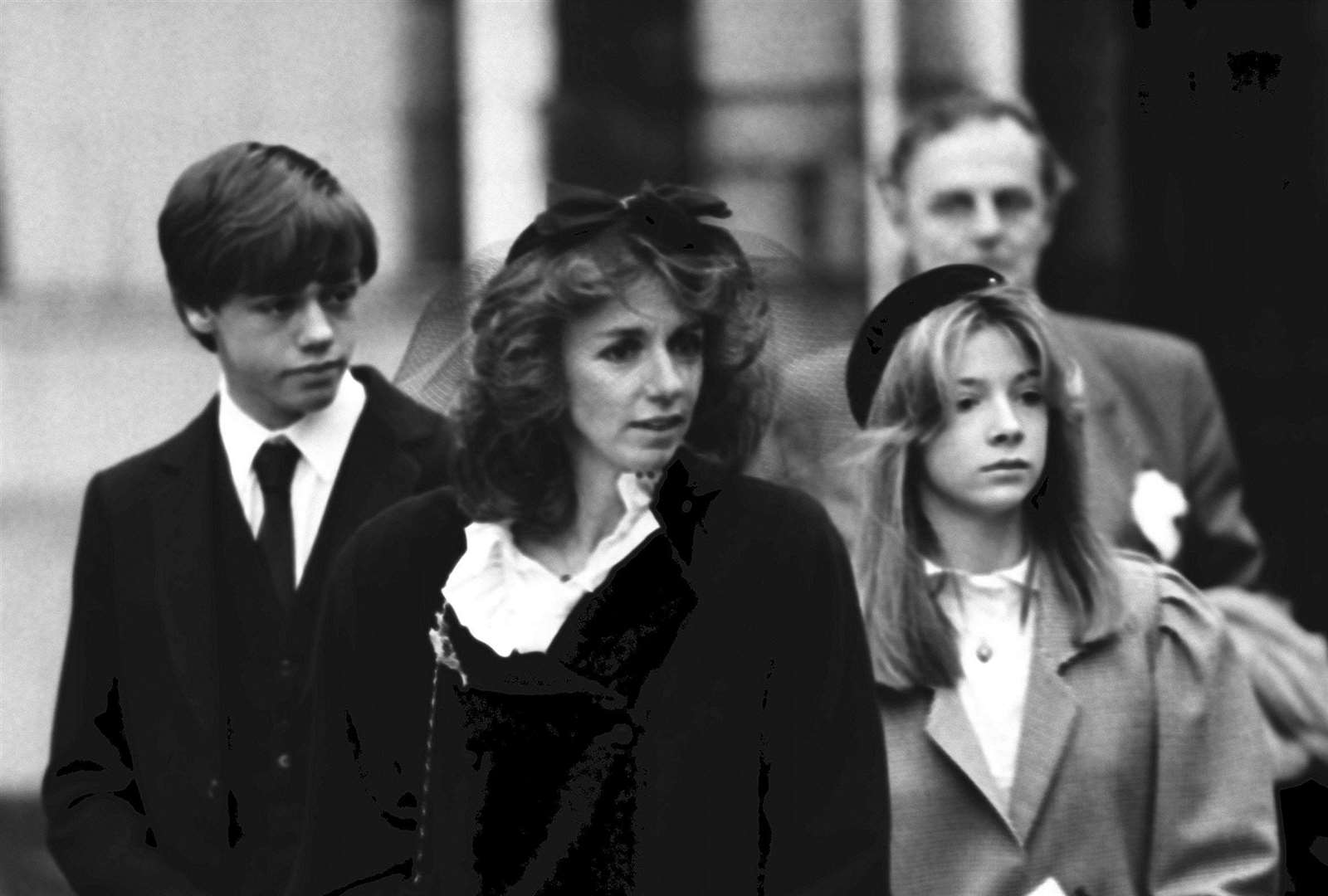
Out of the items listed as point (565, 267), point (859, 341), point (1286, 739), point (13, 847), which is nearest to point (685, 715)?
point (565, 267)

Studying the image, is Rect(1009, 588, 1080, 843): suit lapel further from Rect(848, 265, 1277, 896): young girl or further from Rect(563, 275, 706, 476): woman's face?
Rect(563, 275, 706, 476): woman's face

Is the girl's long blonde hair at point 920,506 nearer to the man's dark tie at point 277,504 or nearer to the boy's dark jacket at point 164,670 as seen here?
the boy's dark jacket at point 164,670

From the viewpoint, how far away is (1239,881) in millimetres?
3236

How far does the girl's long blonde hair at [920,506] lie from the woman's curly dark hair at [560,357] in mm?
317

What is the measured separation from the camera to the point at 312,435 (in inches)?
143

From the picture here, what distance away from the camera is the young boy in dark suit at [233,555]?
3529mm

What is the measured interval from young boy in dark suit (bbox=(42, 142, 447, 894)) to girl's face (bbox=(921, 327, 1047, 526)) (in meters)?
0.76

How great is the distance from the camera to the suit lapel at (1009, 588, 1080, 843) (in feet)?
10.8

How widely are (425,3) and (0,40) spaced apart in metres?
0.93

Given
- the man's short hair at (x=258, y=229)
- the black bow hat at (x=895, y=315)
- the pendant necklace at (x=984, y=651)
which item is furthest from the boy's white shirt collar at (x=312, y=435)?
the pendant necklace at (x=984, y=651)

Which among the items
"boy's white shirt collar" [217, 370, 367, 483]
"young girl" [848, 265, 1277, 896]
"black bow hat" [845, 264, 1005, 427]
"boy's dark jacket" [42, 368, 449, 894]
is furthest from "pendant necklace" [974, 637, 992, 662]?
"boy's white shirt collar" [217, 370, 367, 483]

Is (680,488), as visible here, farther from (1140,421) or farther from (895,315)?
(1140,421)

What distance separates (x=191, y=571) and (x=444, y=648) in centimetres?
70

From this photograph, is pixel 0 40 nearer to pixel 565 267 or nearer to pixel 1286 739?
pixel 565 267
